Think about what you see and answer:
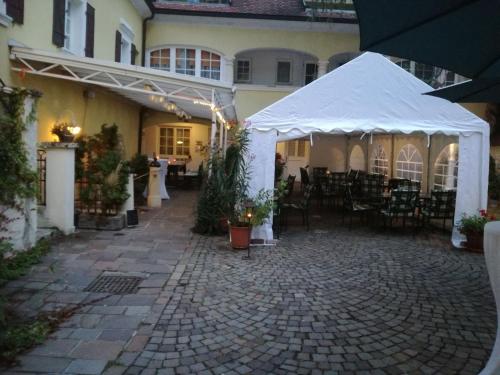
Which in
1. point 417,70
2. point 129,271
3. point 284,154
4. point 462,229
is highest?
point 417,70

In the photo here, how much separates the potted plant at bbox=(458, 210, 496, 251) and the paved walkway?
1.16 ft

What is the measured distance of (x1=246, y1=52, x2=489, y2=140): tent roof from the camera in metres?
7.54

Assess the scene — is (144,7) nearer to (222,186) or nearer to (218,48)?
(218,48)

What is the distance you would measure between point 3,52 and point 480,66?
6.90 metres

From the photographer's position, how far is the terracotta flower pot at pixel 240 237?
6951 mm

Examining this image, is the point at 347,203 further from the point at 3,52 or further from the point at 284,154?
the point at 284,154

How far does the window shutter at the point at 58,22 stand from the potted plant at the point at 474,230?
8521 millimetres

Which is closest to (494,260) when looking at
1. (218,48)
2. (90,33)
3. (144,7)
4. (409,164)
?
(409,164)

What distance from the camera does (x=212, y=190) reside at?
7.97m

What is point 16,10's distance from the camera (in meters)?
7.21

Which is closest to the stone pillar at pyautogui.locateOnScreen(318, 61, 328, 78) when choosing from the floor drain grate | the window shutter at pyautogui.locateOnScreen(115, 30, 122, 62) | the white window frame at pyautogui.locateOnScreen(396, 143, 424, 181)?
the white window frame at pyautogui.locateOnScreen(396, 143, 424, 181)

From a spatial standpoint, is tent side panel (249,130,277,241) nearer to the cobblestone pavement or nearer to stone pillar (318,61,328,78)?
the cobblestone pavement

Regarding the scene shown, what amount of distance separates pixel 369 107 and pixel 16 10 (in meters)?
6.25

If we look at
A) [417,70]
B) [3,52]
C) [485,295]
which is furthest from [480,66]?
[417,70]
